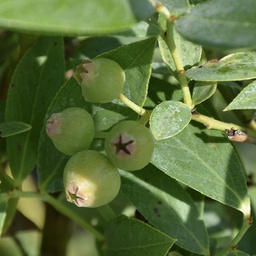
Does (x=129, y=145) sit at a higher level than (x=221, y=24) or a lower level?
lower

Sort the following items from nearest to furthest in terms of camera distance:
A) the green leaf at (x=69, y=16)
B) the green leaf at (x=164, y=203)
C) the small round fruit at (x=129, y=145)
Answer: the green leaf at (x=69, y=16)
the small round fruit at (x=129, y=145)
the green leaf at (x=164, y=203)

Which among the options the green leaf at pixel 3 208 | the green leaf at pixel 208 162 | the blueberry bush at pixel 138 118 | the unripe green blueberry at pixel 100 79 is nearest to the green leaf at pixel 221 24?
the blueberry bush at pixel 138 118

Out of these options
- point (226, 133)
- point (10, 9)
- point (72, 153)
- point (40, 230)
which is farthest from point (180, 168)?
point (40, 230)

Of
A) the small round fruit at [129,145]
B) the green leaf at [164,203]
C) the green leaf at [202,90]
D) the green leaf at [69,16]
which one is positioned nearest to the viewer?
the green leaf at [69,16]

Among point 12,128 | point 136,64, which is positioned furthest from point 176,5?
point 12,128

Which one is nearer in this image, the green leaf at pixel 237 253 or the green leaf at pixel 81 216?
the green leaf at pixel 237 253

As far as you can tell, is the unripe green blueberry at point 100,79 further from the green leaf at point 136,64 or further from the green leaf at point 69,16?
the green leaf at point 69,16

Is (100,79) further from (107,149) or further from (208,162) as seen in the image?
(208,162)

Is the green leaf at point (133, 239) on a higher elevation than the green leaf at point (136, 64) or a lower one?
lower
